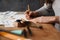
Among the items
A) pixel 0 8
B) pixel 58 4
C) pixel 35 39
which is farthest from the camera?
pixel 0 8

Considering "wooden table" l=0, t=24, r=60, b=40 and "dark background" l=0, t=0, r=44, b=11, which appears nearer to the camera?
"wooden table" l=0, t=24, r=60, b=40

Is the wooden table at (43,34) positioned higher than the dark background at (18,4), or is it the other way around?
the dark background at (18,4)

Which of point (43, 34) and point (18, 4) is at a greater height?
point (18, 4)

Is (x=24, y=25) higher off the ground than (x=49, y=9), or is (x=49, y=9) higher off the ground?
(x=49, y=9)

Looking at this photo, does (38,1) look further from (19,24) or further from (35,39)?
(35,39)

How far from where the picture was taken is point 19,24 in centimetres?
111

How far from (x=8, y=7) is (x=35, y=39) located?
5.61 feet

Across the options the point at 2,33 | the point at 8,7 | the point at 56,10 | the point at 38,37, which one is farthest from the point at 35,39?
the point at 8,7

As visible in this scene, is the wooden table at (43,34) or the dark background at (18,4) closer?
the wooden table at (43,34)

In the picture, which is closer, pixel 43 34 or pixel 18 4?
pixel 43 34

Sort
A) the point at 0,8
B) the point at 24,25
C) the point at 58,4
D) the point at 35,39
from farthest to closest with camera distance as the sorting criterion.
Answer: the point at 0,8 < the point at 58,4 < the point at 24,25 < the point at 35,39

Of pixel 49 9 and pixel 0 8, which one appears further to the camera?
pixel 0 8

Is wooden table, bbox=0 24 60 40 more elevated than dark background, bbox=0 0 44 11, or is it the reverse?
dark background, bbox=0 0 44 11

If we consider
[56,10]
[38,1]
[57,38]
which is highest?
[38,1]
